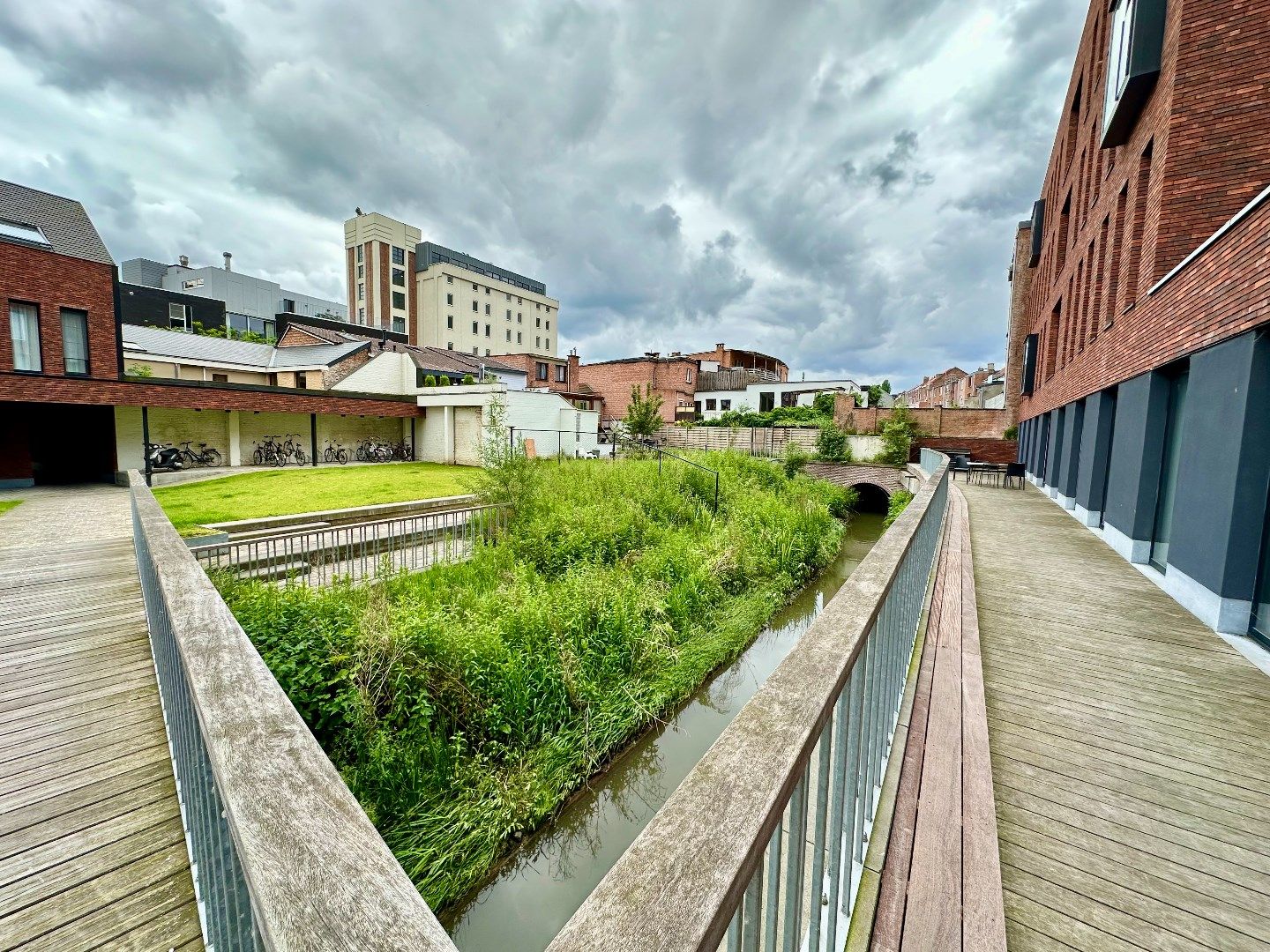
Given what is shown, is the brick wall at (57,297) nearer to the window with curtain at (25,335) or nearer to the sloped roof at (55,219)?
the window with curtain at (25,335)

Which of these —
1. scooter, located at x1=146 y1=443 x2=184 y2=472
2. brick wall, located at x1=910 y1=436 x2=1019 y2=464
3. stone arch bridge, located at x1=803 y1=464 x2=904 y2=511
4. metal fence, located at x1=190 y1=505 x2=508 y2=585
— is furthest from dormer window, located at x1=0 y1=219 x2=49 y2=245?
brick wall, located at x1=910 y1=436 x2=1019 y2=464

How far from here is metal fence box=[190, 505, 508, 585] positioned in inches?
296

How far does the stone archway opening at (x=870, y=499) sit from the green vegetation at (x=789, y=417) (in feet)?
14.1

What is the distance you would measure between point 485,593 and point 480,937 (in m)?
4.51

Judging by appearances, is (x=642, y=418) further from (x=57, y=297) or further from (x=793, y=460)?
(x=57, y=297)

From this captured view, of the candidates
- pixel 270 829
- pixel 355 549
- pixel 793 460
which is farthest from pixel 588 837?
pixel 793 460

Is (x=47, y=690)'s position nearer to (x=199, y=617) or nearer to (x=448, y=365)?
(x=199, y=617)

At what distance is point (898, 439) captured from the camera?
24578mm

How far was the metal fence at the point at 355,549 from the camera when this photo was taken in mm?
7512

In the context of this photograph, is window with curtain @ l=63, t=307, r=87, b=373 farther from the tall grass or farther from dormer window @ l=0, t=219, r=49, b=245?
the tall grass

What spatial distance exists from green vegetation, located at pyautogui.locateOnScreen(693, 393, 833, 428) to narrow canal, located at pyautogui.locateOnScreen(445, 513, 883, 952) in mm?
23447

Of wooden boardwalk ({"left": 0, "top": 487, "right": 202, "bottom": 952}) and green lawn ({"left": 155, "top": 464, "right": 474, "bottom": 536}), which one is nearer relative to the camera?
wooden boardwalk ({"left": 0, "top": 487, "right": 202, "bottom": 952})

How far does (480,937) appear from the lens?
4152 millimetres

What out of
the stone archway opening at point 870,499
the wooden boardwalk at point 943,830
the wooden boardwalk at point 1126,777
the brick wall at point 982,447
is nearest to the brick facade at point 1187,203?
the wooden boardwalk at point 1126,777
